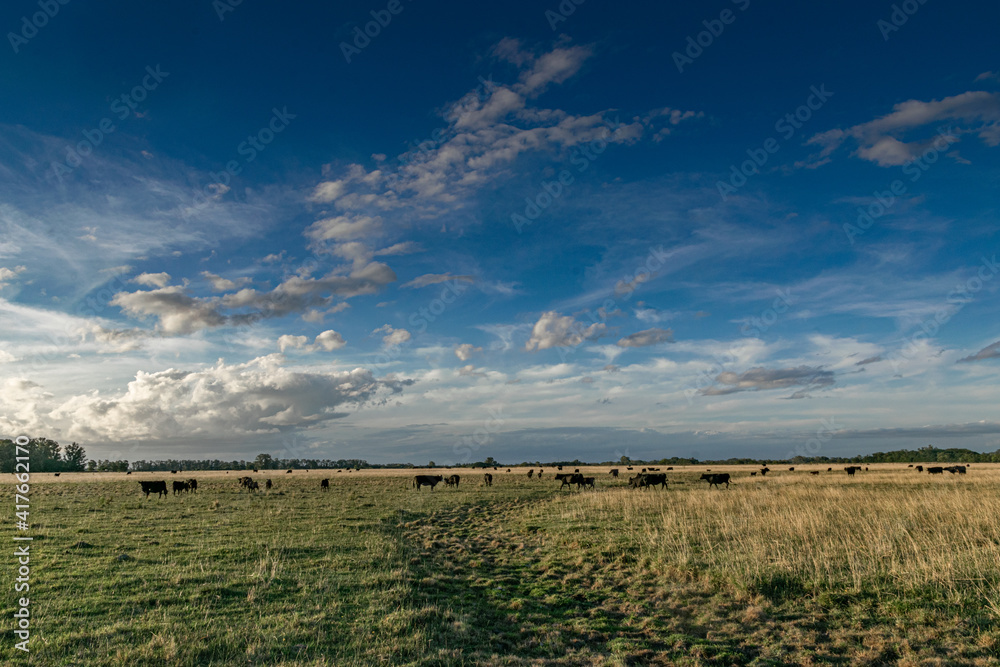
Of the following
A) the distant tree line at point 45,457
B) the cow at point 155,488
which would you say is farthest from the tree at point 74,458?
the cow at point 155,488

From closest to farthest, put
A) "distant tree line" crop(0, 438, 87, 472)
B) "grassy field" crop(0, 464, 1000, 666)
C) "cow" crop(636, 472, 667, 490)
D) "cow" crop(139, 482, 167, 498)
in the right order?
"grassy field" crop(0, 464, 1000, 666) < "cow" crop(139, 482, 167, 498) < "cow" crop(636, 472, 667, 490) < "distant tree line" crop(0, 438, 87, 472)

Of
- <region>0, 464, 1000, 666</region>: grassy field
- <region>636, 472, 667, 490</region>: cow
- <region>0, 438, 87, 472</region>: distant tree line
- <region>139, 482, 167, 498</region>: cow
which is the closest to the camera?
<region>0, 464, 1000, 666</region>: grassy field

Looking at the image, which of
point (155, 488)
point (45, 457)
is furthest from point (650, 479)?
point (45, 457)

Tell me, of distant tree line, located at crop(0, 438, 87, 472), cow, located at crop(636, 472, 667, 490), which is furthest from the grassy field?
distant tree line, located at crop(0, 438, 87, 472)

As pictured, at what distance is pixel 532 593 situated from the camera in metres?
12.1

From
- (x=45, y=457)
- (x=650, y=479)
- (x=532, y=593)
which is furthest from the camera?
(x=45, y=457)

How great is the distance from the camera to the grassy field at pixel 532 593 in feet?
27.1

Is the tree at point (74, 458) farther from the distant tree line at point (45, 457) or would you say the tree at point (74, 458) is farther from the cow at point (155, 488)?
the cow at point (155, 488)

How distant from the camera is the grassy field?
8.26 m

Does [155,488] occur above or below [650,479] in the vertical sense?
above

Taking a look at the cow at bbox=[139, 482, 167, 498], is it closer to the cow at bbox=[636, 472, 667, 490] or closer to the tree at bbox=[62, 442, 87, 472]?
the cow at bbox=[636, 472, 667, 490]

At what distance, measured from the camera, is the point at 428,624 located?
31.4ft

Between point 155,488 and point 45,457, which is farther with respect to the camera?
point 45,457

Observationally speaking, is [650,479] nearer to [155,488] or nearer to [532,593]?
[532,593]
